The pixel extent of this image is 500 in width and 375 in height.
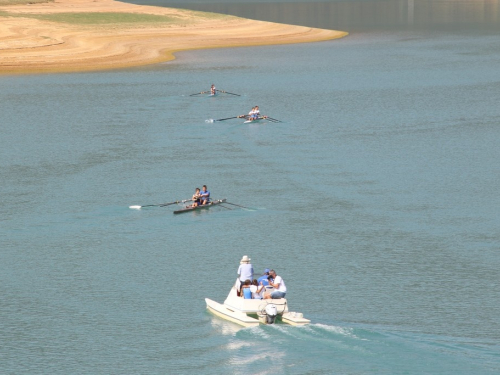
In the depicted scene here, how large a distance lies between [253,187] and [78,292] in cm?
1815

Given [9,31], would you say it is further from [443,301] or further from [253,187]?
[443,301]

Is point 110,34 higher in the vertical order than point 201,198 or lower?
higher

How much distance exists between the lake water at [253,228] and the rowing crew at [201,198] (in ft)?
2.34

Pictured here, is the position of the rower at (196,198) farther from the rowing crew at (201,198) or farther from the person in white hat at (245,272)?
the person in white hat at (245,272)

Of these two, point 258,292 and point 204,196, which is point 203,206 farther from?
point 258,292

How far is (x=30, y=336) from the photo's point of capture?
33.9m

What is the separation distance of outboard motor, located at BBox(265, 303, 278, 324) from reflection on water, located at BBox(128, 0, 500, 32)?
122 meters

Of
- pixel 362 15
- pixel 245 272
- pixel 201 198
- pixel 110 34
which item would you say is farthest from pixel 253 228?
pixel 362 15

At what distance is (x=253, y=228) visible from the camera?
46.8 metres

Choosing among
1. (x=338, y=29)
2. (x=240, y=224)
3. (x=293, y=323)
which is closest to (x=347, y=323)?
(x=293, y=323)

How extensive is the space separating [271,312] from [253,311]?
1547 mm

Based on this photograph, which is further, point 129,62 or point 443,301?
point 129,62

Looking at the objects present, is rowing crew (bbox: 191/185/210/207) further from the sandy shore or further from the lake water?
the sandy shore

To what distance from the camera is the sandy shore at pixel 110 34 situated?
107375mm
